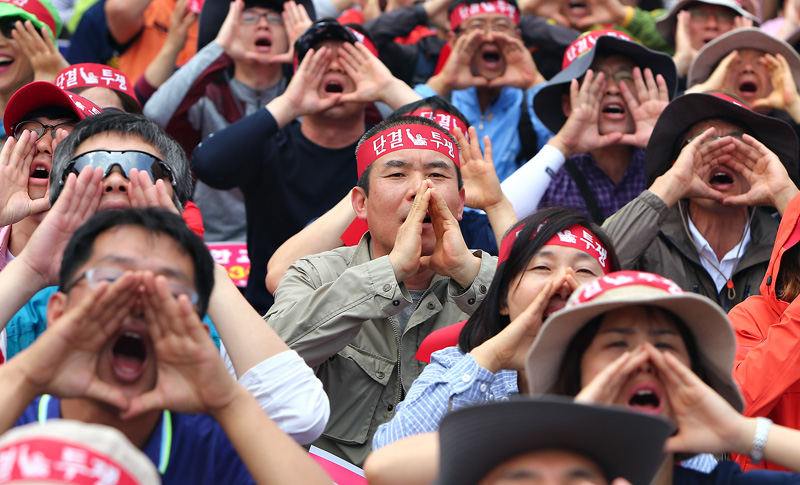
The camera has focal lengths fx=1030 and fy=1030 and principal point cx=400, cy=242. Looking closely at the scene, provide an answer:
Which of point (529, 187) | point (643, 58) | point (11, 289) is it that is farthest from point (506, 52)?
point (11, 289)

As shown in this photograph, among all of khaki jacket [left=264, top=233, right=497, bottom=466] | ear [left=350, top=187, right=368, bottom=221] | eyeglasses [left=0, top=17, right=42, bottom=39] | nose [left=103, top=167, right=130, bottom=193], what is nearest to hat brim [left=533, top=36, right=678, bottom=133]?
ear [left=350, top=187, right=368, bottom=221]

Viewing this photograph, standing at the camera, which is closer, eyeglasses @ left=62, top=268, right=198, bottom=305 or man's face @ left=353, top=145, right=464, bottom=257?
eyeglasses @ left=62, top=268, right=198, bottom=305

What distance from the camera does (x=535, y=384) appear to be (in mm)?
2719

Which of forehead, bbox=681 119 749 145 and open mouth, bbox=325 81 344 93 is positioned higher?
forehead, bbox=681 119 749 145

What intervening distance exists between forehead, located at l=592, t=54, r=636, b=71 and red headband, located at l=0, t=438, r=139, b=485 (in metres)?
4.53

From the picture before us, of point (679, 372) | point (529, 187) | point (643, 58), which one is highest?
point (679, 372)

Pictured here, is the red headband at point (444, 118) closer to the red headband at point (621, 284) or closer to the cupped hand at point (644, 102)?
the cupped hand at point (644, 102)

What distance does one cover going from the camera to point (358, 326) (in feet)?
→ 12.2

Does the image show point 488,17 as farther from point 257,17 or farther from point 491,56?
point 257,17

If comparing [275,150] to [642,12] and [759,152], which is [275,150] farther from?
[642,12]

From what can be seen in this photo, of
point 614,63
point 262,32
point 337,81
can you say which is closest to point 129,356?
point 337,81

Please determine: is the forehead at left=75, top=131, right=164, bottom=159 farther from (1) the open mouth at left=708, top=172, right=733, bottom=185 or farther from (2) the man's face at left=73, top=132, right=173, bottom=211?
(1) the open mouth at left=708, top=172, right=733, bottom=185

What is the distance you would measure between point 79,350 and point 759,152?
3.43m

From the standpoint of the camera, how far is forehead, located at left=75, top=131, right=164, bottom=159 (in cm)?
366
